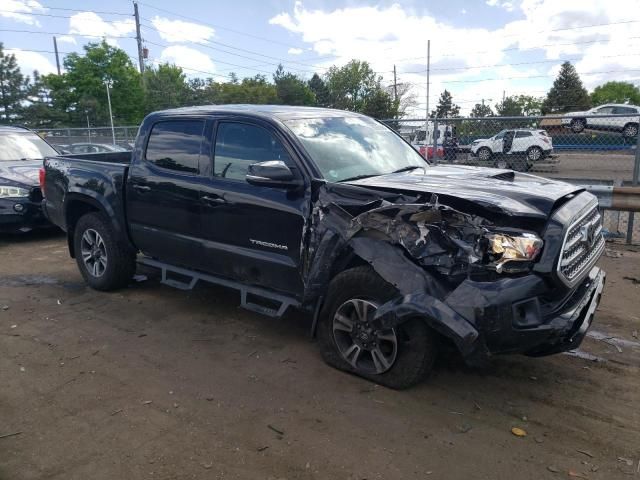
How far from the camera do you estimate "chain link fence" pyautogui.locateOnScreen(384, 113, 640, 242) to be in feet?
27.0

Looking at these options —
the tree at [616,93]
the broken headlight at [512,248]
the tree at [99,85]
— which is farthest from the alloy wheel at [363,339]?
the tree at [616,93]

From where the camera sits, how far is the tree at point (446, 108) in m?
85.4

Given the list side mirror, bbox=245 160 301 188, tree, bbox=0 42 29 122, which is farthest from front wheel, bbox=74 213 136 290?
tree, bbox=0 42 29 122

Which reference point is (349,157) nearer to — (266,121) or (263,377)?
(266,121)

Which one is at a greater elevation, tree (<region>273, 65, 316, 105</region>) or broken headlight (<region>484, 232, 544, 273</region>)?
tree (<region>273, 65, 316, 105</region>)

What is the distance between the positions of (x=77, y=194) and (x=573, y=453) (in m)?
5.38

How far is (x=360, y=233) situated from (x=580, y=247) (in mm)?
1451

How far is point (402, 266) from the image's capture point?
3.39m

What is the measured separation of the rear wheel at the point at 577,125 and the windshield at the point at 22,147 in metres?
9.45

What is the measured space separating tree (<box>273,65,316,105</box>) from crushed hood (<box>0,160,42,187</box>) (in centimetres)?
6072

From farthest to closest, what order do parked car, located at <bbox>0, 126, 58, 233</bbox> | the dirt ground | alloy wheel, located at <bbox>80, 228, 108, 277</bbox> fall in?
parked car, located at <bbox>0, 126, 58, 233</bbox> < alloy wheel, located at <bbox>80, 228, 108, 277</bbox> < the dirt ground

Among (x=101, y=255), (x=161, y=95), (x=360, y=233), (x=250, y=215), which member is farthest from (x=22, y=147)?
(x=161, y=95)

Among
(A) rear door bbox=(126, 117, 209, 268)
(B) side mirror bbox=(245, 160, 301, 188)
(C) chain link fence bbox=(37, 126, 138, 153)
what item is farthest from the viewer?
(C) chain link fence bbox=(37, 126, 138, 153)

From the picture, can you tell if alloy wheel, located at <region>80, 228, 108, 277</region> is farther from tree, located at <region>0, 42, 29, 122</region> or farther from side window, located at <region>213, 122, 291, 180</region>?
tree, located at <region>0, 42, 29, 122</region>
